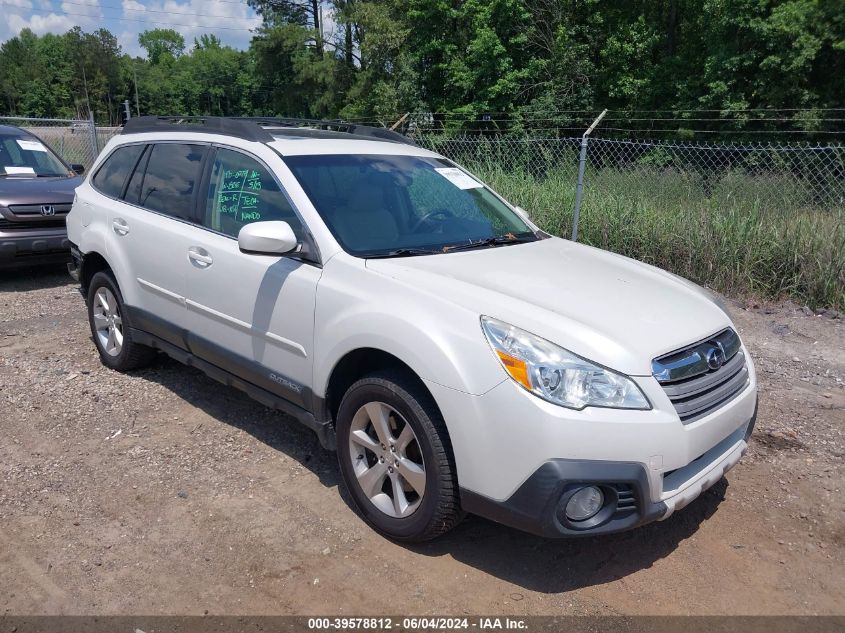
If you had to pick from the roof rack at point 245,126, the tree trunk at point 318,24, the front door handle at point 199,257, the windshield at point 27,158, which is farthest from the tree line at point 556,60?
the front door handle at point 199,257

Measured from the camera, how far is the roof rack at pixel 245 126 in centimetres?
399

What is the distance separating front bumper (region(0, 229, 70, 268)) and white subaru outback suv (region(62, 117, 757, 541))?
Answer: 11.3 feet

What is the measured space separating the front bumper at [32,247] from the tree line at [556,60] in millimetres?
7183

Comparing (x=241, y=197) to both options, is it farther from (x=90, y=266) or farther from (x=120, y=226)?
(x=90, y=266)

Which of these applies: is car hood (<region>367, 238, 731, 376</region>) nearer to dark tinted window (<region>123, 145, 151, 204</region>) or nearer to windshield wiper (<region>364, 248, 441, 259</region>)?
windshield wiper (<region>364, 248, 441, 259</region>)

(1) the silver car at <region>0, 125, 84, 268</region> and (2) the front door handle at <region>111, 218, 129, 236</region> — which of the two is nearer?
(2) the front door handle at <region>111, 218, 129, 236</region>

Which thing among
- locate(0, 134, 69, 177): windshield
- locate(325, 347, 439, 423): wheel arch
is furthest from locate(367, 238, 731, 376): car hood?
locate(0, 134, 69, 177): windshield

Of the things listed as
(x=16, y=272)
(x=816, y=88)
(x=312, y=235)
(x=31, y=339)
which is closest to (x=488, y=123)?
(x=816, y=88)

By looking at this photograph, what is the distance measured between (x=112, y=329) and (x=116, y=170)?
1158 millimetres

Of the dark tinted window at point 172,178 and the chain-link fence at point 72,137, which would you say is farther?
the chain-link fence at point 72,137

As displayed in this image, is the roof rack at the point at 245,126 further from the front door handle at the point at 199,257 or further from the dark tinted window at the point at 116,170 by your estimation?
the front door handle at the point at 199,257

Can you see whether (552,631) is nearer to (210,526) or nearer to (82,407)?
(210,526)

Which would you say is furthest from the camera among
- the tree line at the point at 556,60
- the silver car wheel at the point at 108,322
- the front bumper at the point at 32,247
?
the tree line at the point at 556,60

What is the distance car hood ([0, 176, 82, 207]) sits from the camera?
296 inches
